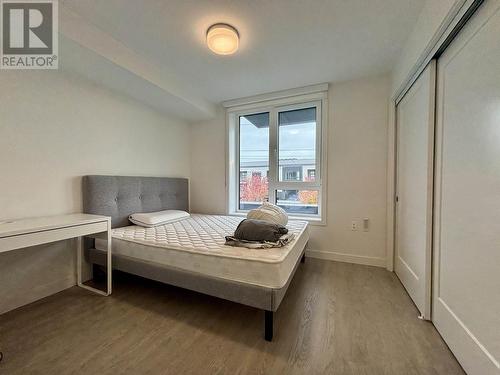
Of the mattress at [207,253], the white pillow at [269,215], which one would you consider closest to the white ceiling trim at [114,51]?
the mattress at [207,253]

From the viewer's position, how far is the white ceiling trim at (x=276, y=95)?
2.78 m

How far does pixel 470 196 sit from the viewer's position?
3.81ft

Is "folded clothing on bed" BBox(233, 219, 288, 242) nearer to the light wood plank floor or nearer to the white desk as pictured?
the light wood plank floor

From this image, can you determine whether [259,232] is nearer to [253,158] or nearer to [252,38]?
[252,38]

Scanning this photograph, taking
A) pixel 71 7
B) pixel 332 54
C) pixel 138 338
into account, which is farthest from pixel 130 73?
pixel 138 338

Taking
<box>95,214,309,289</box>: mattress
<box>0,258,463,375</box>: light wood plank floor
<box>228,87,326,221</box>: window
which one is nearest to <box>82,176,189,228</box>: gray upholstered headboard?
<box>95,214,309,289</box>: mattress

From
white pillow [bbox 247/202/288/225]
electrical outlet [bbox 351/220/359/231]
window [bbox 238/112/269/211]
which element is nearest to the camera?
white pillow [bbox 247/202/288/225]

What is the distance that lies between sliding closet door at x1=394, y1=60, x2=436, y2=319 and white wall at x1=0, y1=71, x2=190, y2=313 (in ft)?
10.3

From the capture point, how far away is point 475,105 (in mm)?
1139

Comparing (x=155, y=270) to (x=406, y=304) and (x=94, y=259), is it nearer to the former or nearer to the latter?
(x=94, y=259)

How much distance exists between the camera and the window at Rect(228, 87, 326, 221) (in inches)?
117

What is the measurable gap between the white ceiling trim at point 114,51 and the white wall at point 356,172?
211 cm

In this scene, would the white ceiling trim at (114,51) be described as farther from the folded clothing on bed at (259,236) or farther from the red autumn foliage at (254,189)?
the folded clothing on bed at (259,236)

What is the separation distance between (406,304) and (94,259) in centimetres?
296
